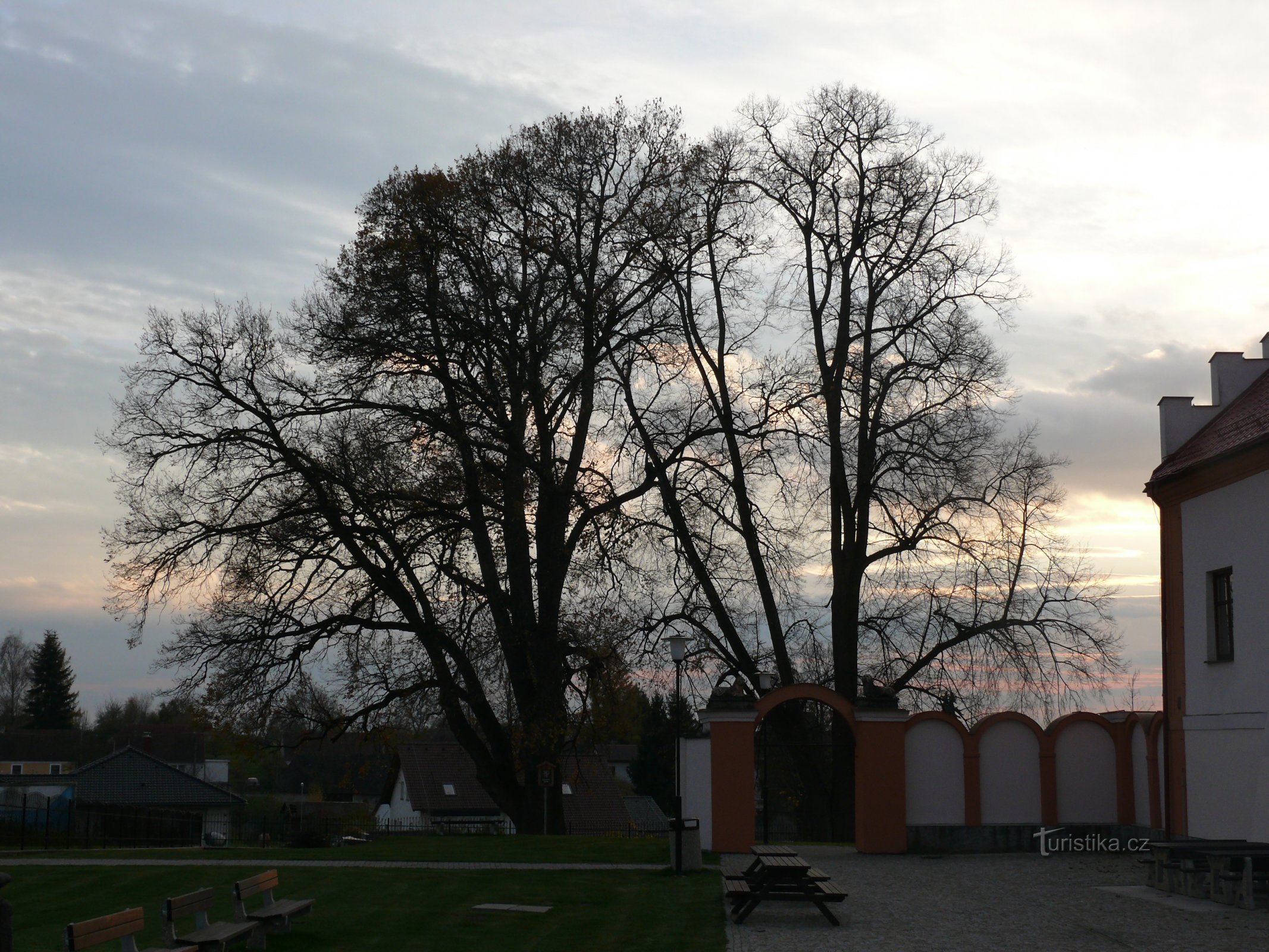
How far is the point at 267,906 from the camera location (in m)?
11.7

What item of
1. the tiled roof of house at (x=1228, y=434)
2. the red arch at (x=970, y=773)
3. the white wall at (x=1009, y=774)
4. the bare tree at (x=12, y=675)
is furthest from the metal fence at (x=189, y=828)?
the bare tree at (x=12, y=675)

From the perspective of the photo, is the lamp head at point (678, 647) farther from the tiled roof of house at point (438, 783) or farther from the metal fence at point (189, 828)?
the tiled roof of house at point (438, 783)

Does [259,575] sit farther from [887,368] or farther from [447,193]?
[887,368]

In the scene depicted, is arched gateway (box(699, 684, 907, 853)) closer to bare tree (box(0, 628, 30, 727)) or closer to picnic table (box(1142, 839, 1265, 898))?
picnic table (box(1142, 839, 1265, 898))

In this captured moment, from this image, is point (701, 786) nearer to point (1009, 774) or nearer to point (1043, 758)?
point (1009, 774)

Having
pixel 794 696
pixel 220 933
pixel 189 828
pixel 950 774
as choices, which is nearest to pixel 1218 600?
pixel 950 774

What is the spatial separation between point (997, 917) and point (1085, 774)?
366 inches

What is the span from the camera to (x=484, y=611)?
23844 mm

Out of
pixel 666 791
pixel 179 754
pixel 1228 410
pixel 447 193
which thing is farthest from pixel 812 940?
pixel 179 754

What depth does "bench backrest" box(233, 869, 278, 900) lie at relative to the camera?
35.6ft

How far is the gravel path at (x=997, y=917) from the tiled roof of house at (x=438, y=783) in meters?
37.8

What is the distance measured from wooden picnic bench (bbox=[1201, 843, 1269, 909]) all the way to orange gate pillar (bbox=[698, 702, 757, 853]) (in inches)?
304

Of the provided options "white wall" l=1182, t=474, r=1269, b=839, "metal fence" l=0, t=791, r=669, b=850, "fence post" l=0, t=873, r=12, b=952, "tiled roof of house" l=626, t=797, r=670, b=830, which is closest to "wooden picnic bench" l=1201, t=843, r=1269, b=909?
"white wall" l=1182, t=474, r=1269, b=839

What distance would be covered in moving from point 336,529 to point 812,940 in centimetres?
1487
